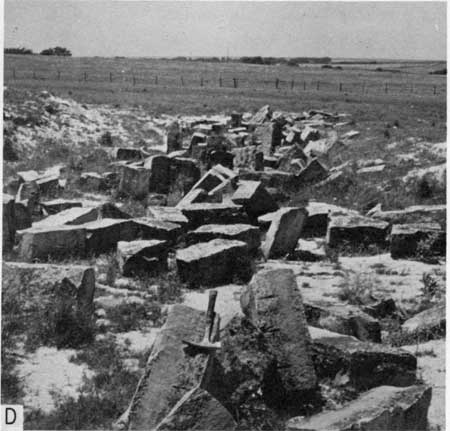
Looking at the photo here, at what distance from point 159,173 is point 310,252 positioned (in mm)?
5715

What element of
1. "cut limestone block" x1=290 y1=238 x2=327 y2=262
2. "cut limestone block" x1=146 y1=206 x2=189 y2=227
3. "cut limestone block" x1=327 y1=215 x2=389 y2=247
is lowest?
"cut limestone block" x1=290 y1=238 x2=327 y2=262

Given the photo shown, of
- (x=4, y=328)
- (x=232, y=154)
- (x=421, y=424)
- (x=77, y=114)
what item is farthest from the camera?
(x=77, y=114)

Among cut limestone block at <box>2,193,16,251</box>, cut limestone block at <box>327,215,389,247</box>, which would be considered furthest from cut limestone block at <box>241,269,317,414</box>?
cut limestone block at <box>2,193,16,251</box>

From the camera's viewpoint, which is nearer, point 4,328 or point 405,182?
point 4,328

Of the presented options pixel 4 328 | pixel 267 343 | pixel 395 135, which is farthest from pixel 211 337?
pixel 395 135

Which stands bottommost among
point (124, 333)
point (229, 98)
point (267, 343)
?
point (124, 333)

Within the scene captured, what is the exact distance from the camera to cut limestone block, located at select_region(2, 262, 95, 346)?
23.2 ft

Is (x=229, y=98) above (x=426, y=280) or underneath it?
above

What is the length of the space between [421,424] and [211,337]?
185 cm

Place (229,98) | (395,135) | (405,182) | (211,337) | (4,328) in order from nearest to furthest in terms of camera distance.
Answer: (211,337)
(4,328)
(405,182)
(395,135)
(229,98)

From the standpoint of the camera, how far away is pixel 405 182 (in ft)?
50.2

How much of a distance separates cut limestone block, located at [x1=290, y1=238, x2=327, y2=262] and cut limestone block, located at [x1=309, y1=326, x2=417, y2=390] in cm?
465

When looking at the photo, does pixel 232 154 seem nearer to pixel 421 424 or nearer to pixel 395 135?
pixel 395 135

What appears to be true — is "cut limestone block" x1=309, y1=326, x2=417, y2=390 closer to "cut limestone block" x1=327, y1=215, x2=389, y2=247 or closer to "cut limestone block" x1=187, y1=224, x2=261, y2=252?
"cut limestone block" x1=187, y1=224, x2=261, y2=252
